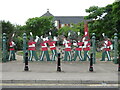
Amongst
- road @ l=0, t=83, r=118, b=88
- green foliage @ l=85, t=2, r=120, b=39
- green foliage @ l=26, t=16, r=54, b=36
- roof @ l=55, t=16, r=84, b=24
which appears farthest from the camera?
roof @ l=55, t=16, r=84, b=24

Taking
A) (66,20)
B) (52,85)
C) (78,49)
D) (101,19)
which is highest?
(66,20)

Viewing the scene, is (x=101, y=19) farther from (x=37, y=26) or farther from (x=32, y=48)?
(x=37, y=26)

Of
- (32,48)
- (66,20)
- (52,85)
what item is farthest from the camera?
(66,20)

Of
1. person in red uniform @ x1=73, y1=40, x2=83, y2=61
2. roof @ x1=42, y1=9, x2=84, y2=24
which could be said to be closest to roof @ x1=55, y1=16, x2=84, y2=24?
roof @ x1=42, y1=9, x2=84, y2=24

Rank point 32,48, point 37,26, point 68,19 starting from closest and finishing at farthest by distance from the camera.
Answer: point 32,48 → point 37,26 → point 68,19

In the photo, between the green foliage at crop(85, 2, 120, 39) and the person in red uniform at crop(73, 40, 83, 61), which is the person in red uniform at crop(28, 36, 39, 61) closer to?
the person in red uniform at crop(73, 40, 83, 61)

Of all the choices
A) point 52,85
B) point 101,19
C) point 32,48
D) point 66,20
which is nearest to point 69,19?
point 66,20

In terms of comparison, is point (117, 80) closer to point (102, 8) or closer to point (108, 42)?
point (108, 42)

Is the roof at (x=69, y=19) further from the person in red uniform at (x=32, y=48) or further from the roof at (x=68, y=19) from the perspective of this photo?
the person in red uniform at (x=32, y=48)

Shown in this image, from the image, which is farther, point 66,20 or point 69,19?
point 69,19

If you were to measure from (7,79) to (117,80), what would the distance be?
3.99 m

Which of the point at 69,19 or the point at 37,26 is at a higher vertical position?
the point at 69,19

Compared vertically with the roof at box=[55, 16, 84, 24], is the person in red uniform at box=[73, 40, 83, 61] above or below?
below

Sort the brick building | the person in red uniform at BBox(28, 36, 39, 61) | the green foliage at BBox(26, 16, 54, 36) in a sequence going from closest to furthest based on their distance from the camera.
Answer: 1. the person in red uniform at BBox(28, 36, 39, 61)
2. the green foliage at BBox(26, 16, 54, 36)
3. the brick building
